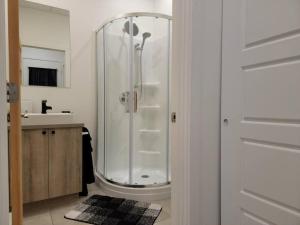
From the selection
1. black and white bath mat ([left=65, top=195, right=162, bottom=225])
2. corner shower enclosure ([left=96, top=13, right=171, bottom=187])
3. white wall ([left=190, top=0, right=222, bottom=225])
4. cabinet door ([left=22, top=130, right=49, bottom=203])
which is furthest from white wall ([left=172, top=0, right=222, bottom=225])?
cabinet door ([left=22, top=130, right=49, bottom=203])

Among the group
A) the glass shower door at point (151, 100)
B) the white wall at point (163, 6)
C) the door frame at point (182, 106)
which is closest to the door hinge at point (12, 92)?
the door frame at point (182, 106)

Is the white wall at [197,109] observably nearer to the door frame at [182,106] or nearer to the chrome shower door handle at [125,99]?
the door frame at [182,106]

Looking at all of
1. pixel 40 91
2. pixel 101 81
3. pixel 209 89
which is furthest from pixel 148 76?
pixel 209 89

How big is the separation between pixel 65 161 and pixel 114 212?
2.25ft

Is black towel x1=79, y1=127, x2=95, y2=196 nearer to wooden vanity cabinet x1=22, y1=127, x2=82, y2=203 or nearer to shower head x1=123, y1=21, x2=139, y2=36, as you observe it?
wooden vanity cabinet x1=22, y1=127, x2=82, y2=203

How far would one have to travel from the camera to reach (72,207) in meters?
2.19

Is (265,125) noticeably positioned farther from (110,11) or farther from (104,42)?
(110,11)

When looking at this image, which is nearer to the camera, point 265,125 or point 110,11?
point 265,125

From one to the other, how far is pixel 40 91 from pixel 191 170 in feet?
6.76

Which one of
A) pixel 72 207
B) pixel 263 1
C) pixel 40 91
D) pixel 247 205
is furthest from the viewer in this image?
pixel 40 91

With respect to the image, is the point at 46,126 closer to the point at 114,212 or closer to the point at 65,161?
the point at 65,161

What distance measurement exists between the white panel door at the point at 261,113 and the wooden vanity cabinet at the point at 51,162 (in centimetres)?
154

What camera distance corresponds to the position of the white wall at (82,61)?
2.72m

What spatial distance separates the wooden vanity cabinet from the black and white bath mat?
0.24m
